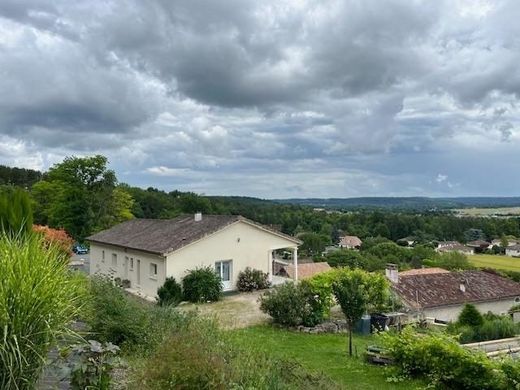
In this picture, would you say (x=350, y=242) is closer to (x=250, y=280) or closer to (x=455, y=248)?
(x=455, y=248)

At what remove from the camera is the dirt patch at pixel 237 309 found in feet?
63.2

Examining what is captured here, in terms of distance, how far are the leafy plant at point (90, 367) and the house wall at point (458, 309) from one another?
75.7 ft

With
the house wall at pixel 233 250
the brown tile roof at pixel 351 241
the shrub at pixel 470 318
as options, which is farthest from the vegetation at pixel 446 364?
the brown tile roof at pixel 351 241

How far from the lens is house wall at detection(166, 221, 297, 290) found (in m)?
24.8

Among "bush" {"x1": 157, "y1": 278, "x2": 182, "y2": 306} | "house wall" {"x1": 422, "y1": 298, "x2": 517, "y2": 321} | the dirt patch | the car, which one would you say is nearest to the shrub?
"house wall" {"x1": 422, "y1": 298, "x2": 517, "y2": 321}

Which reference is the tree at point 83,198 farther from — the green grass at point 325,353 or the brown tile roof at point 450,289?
the green grass at point 325,353

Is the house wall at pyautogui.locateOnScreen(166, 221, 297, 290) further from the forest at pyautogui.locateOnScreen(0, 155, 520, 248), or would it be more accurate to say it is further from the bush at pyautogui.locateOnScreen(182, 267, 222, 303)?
the forest at pyautogui.locateOnScreen(0, 155, 520, 248)

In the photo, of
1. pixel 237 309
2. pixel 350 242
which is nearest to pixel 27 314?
pixel 237 309

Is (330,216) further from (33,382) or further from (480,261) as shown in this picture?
(33,382)

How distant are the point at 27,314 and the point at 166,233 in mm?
22939

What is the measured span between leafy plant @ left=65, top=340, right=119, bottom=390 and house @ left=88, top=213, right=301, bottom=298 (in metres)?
18.5

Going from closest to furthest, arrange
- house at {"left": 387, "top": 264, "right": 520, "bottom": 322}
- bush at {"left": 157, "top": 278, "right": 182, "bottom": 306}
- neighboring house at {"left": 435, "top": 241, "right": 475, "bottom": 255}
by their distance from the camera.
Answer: bush at {"left": 157, "top": 278, "right": 182, "bottom": 306} < house at {"left": 387, "top": 264, "right": 520, "bottom": 322} < neighboring house at {"left": 435, "top": 241, "right": 475, "bottom": 255}

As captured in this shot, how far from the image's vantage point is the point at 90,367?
5578mm

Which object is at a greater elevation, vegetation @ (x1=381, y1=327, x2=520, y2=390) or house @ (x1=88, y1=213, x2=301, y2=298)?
house @ (x1=88, y1=213, x2=301, y2=298)
